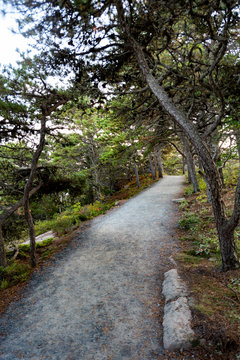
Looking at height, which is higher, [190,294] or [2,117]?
[2,117]

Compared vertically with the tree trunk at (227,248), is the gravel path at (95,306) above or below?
below

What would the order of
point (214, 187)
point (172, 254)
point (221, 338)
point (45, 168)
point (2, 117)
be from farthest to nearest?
point (45, 168) < point (172, 254) < point (2, 117) < point (214, 187) < point (221, 338)

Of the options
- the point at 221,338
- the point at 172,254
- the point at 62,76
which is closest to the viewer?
the point at 221,338

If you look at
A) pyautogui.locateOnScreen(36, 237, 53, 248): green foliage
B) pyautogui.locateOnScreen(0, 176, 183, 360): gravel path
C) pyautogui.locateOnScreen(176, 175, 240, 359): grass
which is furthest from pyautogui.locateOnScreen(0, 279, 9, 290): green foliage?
pyautogui.locateOnScreen(176, 175, 240, 359): grass

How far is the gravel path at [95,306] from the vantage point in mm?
3322

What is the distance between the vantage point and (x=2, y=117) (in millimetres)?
5152

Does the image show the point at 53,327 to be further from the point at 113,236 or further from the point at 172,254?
the point at 113,236

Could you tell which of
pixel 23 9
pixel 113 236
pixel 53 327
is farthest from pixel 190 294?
pixel 23 9

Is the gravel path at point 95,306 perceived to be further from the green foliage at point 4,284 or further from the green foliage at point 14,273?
the green foliage at point 4,284

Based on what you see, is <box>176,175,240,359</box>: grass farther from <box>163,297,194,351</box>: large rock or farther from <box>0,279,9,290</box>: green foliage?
<box>0,279,9,290</box>: green foliage

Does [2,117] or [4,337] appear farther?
[2,117]

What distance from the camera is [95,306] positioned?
4.39 metres

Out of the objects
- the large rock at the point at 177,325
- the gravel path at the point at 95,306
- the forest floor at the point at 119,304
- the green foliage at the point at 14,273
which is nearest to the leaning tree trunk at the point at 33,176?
the green foliage at the point at 14,273

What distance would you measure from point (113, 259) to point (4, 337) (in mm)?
3595
